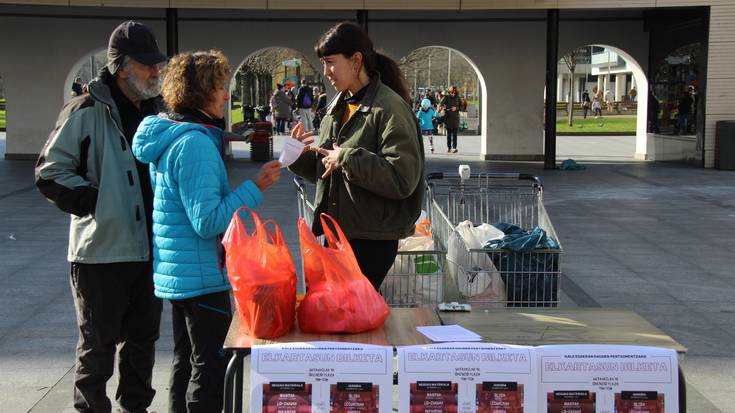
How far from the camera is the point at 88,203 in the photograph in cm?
413

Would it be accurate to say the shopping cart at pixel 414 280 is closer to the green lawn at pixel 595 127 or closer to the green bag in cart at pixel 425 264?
the green bag in cart at pixel 425 264

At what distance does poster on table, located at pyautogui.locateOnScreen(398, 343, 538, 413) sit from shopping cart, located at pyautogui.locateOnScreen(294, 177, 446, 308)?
217 cm

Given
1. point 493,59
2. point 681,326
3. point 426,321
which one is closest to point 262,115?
point 493,59

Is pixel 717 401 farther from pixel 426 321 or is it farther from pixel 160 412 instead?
→ pixel 160 412

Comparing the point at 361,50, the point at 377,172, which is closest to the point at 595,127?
the point at 361,50

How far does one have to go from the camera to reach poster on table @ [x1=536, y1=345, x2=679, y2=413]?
3.10 metres

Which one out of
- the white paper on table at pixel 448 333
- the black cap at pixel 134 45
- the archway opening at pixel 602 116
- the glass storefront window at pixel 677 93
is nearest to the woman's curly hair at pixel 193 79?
the black cap at pixel 134 45

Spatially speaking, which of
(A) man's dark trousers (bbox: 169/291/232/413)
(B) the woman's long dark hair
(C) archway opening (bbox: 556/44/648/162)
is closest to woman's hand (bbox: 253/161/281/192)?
(A) man's dark trousers (bbox: 169/291/232/413)

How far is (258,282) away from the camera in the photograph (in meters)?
3.32

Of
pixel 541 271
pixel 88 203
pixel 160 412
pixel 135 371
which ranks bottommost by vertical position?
pixel 160 412

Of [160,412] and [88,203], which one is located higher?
[88,203]

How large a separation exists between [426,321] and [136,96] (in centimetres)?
182

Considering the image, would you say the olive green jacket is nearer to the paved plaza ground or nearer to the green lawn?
the paved plaza ground

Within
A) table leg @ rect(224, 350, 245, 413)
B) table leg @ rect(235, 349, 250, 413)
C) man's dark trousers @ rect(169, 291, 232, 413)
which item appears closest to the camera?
table leg @ rect(224, 350, 245, 413)
